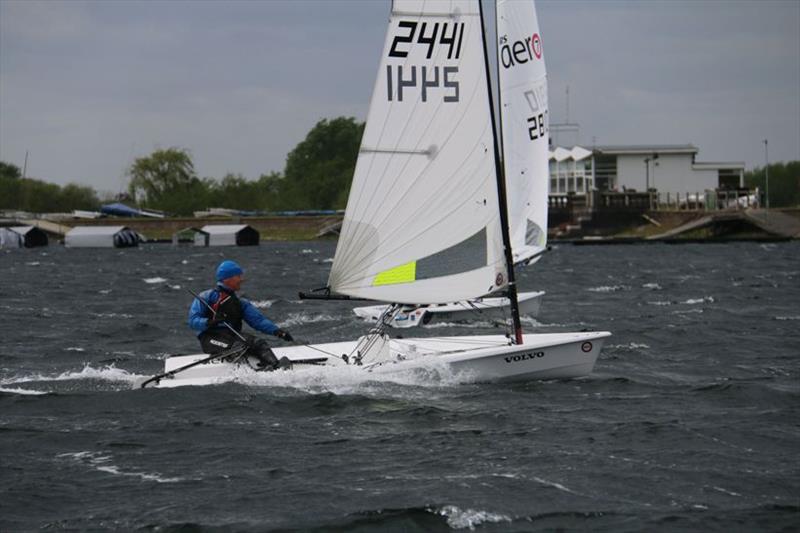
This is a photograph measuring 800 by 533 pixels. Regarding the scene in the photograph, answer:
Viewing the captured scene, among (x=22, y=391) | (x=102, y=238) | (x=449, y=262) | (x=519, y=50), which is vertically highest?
(x=519, y=50)

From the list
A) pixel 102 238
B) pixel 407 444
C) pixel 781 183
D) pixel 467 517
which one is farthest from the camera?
pixel 781 183

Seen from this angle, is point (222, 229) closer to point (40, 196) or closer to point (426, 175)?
point (40, 196)

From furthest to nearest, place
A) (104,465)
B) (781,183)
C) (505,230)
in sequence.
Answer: (781,183) → (505,230) → (104,465)

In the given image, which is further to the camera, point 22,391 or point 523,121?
point 523,121

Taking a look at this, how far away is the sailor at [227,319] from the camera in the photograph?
610 inches

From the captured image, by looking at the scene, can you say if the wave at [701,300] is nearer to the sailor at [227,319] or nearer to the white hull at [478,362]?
the white hull at [478,362]

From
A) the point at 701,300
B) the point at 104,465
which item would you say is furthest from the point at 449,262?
the point at 701,300

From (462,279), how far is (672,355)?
18.1 feet

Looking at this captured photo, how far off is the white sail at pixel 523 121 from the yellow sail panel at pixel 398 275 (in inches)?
332

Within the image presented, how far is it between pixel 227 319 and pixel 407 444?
13.1 ft

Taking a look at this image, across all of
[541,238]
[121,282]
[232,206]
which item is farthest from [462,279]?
[232,206]

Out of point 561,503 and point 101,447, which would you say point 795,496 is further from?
point 101,447

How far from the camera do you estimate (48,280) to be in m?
45.1

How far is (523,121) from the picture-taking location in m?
25.0
